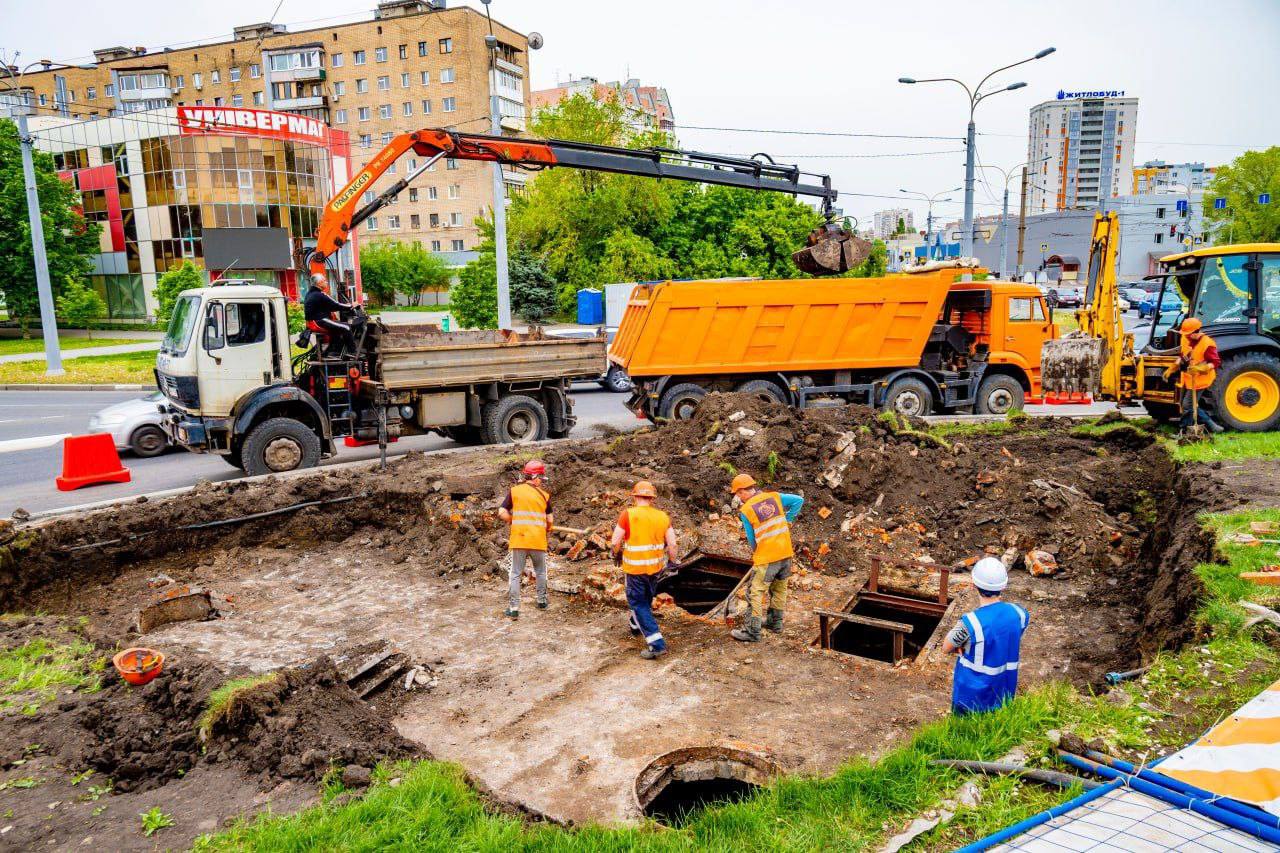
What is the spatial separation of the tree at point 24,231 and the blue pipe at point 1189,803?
4098 cm

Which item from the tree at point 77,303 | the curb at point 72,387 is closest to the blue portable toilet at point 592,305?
the curb at point 72,387

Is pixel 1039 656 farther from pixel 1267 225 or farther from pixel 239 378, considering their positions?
pixel 1267 225

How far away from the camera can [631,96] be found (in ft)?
160

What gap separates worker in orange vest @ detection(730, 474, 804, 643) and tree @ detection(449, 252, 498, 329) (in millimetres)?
22509

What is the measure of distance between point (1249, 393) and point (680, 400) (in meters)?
8.14

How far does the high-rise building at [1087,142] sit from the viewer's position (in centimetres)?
11594

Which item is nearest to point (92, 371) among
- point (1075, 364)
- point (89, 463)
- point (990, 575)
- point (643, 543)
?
point (89, 463)

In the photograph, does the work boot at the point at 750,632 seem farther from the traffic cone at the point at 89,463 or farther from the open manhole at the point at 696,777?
the traffic cone at the point at 89,463

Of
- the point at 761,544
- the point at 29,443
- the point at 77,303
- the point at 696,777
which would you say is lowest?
the point at 696,777

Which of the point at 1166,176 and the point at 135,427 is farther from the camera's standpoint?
the point at 1166,176

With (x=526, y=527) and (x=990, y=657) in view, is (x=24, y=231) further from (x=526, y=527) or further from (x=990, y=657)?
(x=990, y=657)

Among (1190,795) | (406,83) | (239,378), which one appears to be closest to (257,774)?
(1190,795)

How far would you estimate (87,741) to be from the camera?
4.89 meters

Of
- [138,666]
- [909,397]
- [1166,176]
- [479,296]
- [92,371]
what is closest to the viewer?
[138,666]
